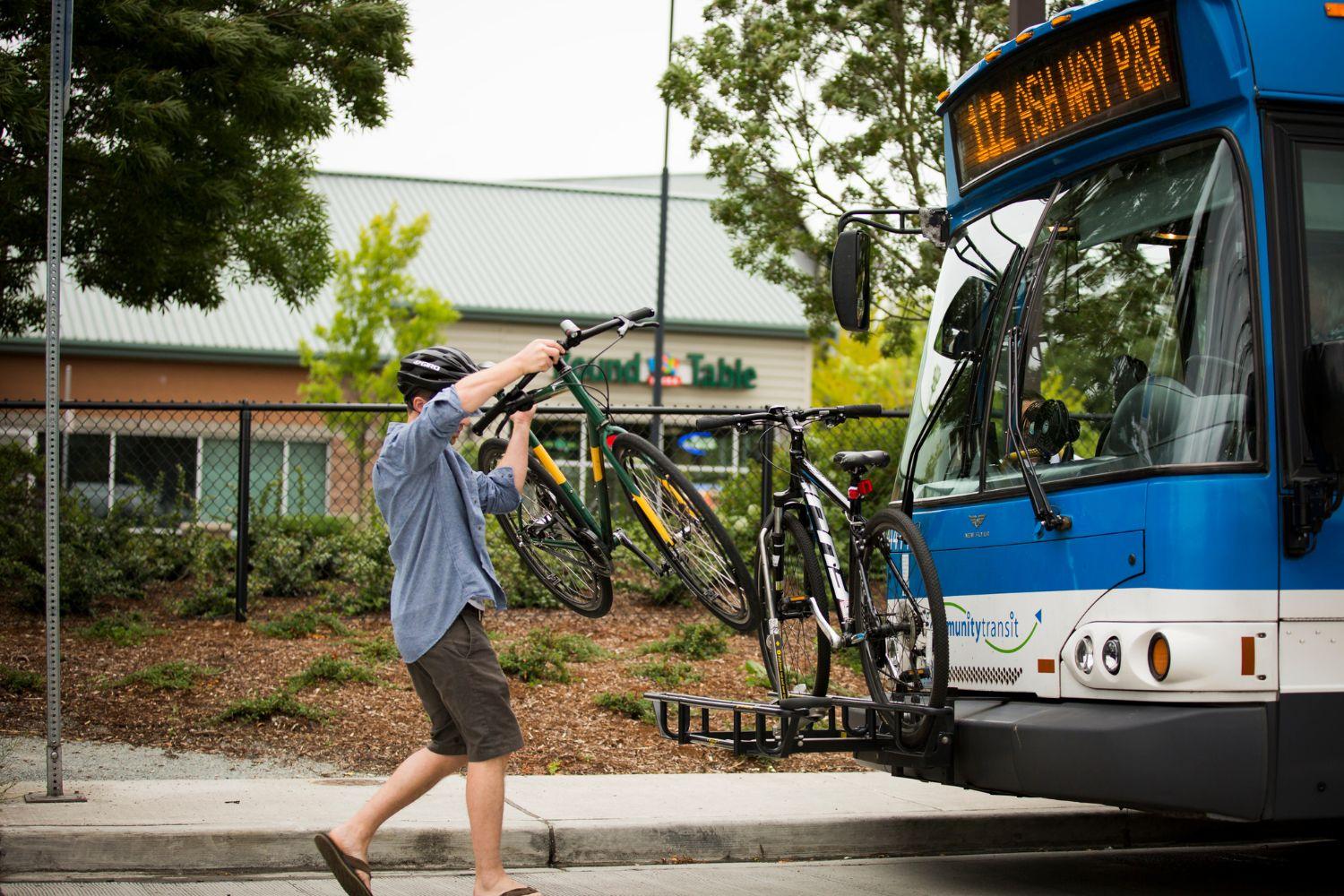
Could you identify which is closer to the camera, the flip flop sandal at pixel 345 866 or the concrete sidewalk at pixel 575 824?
the flip flop sandal at pixel 345 866

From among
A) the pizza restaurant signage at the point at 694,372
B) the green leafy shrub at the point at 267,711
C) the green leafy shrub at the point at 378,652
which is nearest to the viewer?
the green leafy shrub at the point at 267,711

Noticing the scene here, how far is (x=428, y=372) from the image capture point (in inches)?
212

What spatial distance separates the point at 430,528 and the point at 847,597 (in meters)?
1.85

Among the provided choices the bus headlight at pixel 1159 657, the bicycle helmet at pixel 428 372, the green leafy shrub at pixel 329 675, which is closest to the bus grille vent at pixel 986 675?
the bus headlight at pixel 1159 657

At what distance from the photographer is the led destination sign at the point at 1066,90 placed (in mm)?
5055

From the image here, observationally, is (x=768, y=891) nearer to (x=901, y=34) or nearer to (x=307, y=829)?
(x=307, y=829)

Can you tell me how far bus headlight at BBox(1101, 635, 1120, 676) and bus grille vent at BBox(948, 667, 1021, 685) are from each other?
21.4 inches

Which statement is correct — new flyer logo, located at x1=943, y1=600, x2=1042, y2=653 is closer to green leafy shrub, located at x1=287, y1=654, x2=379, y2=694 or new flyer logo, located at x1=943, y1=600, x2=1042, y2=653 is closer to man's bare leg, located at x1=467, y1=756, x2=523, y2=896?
man's bare leg, located at x1=467, y1=756, x2=523, y2=896

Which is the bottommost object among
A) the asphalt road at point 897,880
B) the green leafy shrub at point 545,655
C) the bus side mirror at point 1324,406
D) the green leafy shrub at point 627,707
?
the asphalt road at point 897,880

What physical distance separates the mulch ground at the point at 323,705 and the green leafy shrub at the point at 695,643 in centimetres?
10

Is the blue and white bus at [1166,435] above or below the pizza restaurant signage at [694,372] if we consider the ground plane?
below

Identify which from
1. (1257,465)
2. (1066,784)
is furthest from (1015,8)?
(1066,784)

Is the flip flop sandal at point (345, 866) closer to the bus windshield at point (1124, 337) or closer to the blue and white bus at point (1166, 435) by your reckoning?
the blue and white bus at point (1166, 435)

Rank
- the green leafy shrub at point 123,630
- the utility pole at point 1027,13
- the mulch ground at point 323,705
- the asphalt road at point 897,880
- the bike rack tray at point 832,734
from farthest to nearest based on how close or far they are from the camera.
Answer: the green leafy shrub at point 123,630 < the mulch ground at point 323,705 < the utility pole at point 1027,13 < the asphalt road at point 897,880 < the bike rack tray at point 832,734
